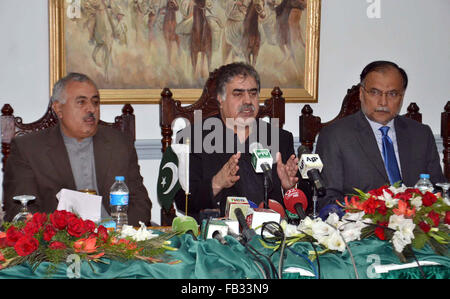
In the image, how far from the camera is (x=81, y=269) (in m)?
1.80

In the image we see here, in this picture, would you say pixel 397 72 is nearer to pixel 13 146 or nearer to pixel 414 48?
pixel 414 48

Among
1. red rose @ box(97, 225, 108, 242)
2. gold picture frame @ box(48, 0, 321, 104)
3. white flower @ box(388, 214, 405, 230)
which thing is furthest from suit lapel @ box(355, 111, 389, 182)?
red rose @ box(97, 225, 108, 242)

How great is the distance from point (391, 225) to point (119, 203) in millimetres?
1256

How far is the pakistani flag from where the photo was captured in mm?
2881

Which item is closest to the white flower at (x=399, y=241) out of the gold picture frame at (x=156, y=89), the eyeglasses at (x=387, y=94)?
the eyeglasses at (x=387, y=94)

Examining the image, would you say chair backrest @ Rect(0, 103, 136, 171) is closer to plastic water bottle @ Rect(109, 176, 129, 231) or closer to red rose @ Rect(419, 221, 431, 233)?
plastic water bottle @ Rect(109, 176, 129, 231)

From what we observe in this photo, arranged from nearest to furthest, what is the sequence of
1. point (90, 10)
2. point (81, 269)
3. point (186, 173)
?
point (81, 269) → point (186, 173) → point (90, 10)

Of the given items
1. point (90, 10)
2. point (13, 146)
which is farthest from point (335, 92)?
point (13, 146)

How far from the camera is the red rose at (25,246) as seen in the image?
5.87 ft

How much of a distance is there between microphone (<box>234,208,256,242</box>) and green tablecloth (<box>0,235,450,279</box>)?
29 mm

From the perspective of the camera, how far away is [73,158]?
327cm

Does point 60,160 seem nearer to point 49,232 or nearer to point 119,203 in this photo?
point 119,203

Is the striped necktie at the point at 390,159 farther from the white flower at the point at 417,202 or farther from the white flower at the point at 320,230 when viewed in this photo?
the white flower at the point at 320,230
